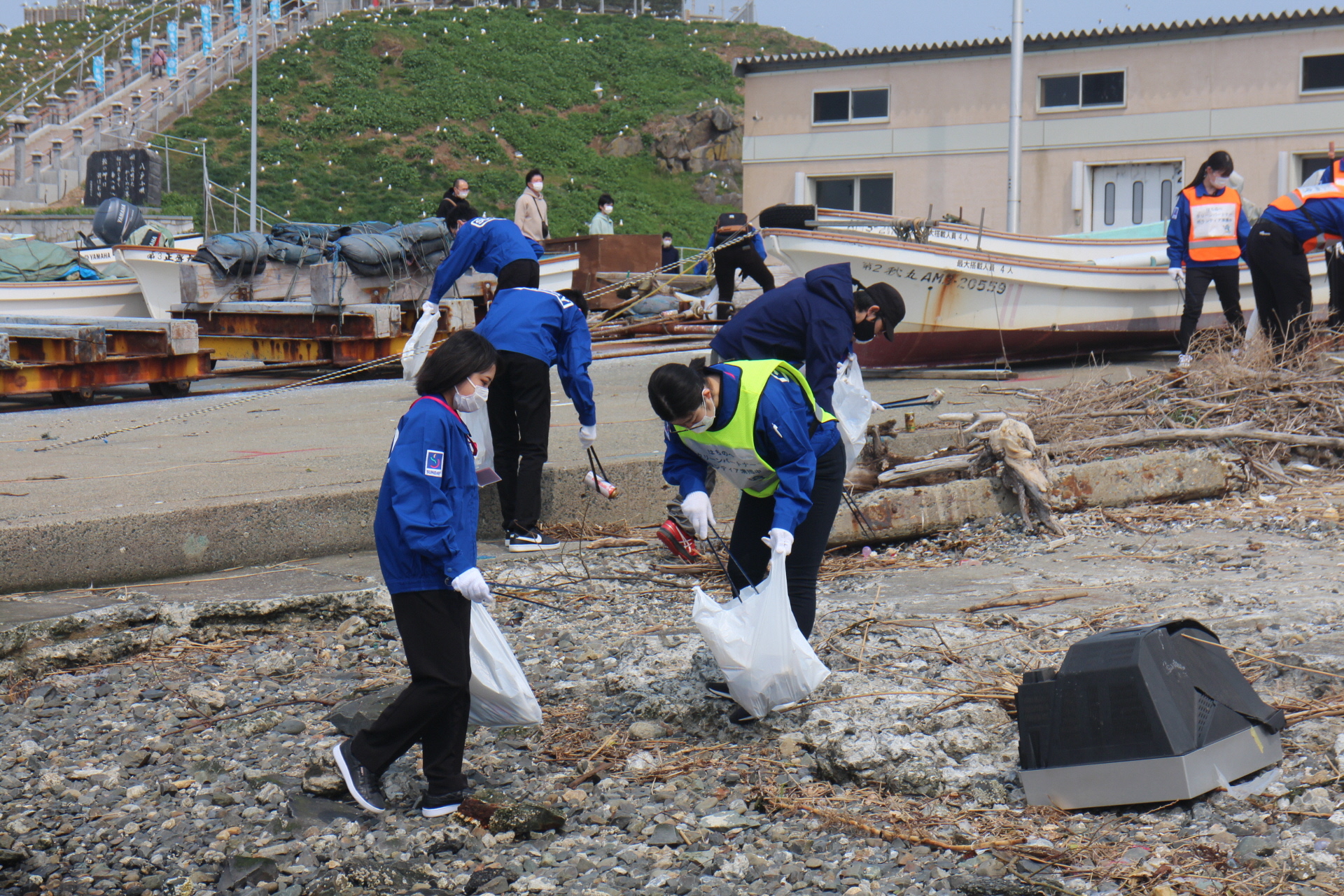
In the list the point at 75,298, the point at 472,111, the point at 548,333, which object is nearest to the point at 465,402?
the point at 548,333

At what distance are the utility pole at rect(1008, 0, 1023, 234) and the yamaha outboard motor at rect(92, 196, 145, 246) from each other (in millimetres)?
12152

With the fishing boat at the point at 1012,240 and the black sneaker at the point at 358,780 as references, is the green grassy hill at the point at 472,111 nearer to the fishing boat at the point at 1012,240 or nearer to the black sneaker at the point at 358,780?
the fishing boat at the point at 1012,240

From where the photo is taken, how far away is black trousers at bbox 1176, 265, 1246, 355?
9562 mm

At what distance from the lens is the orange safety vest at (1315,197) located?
8.47 m

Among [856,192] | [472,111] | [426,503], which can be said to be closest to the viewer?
[426,503]

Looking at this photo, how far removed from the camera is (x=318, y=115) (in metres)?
38.0

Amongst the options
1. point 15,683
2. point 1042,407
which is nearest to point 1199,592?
point 1042,407

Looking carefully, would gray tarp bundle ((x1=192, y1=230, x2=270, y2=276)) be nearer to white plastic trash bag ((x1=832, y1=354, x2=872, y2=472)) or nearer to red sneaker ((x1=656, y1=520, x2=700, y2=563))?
red sneaker ((x1=656, y1=520, x2=700, y2=563))

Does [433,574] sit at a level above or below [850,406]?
below

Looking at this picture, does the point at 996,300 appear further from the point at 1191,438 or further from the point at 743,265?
the point at 1191,438

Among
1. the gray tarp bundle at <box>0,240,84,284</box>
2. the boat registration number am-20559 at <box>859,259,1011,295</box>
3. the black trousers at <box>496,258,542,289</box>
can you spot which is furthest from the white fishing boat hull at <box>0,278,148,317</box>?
the black trousers at <box>496,258,542,289</box>

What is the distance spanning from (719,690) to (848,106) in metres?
19.3

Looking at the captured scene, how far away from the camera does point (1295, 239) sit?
8.55 meters

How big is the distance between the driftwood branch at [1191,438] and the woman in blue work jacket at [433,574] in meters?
4.69
